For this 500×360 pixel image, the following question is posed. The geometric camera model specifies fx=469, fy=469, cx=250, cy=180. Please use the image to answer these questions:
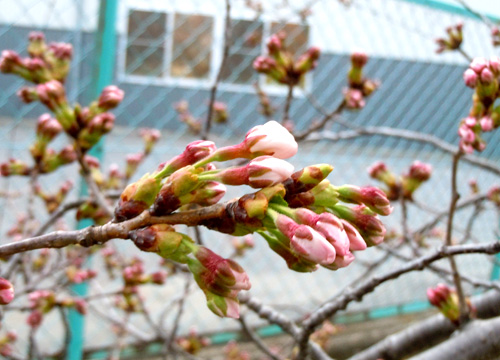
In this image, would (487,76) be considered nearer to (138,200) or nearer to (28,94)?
(138,200)

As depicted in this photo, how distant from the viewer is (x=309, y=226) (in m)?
0.32

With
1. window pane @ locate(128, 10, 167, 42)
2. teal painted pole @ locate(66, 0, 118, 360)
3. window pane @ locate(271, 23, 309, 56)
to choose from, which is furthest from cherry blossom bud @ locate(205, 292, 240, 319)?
window pane @ locate(271, 23, 309, 56)

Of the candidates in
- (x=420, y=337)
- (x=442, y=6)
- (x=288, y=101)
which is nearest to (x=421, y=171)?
(x=288, y=101)

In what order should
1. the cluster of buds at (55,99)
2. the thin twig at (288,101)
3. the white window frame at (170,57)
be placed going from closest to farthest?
1. the cluster of buds at (55,99)
2. the thin twig at (288,101)
3. the white window frame at (170,57)

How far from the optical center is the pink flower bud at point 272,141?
35 cm

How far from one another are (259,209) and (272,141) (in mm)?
62

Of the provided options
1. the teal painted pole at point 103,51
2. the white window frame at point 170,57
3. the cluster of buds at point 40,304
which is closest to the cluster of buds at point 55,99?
the cluster of buds at point 40,304

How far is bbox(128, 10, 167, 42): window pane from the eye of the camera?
240 centimetres

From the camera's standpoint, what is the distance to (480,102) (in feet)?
2.07

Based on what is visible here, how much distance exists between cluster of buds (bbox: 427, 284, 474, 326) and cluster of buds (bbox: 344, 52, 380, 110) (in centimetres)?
46

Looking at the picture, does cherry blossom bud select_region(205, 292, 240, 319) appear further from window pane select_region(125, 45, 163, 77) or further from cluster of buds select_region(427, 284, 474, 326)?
window pane select_region(125, 45, 163, 77)

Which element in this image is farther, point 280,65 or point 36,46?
point 280,65

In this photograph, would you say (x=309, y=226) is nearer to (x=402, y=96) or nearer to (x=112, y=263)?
(x=112, y=263)

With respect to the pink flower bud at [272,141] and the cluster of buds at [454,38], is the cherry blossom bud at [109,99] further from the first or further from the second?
the cluster of buds at [454,38]
